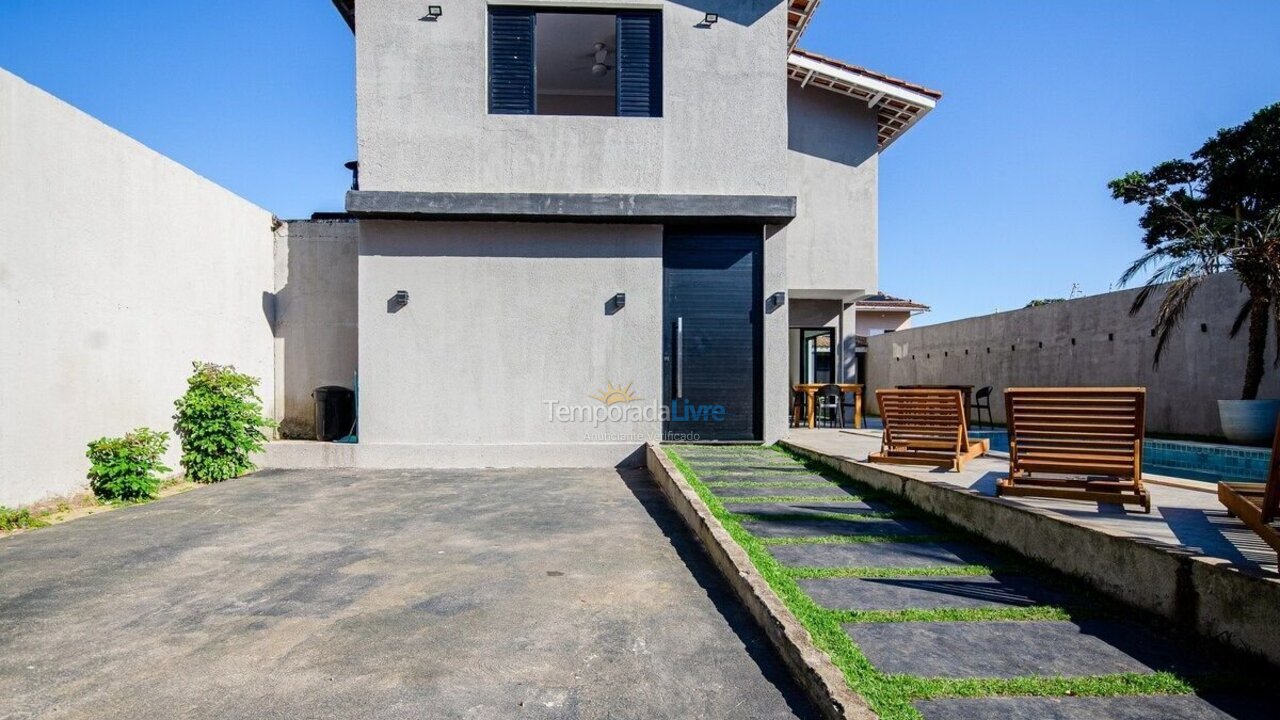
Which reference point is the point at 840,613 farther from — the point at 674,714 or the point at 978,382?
the point at 978,382

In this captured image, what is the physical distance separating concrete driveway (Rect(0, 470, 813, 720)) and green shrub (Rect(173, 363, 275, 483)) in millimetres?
2011

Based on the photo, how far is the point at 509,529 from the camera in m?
5.23

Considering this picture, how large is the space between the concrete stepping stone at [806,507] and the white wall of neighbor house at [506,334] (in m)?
3.50

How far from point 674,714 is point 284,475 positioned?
763 cm

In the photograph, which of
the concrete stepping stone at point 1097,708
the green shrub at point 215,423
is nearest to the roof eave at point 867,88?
the green shrub at point 215,423

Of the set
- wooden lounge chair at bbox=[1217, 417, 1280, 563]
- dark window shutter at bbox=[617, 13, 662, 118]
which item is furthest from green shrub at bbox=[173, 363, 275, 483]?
wooden lounge chair at bbox=[1217, 417, 1280, 563]

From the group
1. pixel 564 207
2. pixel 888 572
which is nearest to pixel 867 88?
pixel 564 207

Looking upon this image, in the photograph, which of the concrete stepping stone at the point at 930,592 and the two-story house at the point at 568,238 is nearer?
the concrete stepping stone at the point at 930,592

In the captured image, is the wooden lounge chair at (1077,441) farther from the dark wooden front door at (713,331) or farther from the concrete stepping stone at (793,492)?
the dark wooden front door at (713,331)

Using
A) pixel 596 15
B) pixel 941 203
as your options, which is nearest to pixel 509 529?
pixel 596 15

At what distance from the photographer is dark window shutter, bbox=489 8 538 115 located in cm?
891

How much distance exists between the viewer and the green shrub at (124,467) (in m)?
6.22

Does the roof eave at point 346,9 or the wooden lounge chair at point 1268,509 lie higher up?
the roof eave at point 346,9


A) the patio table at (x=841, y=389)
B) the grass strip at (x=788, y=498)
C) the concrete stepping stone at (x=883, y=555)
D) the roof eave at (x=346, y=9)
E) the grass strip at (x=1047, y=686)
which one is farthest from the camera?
the patio table at (x=841, y=389)
